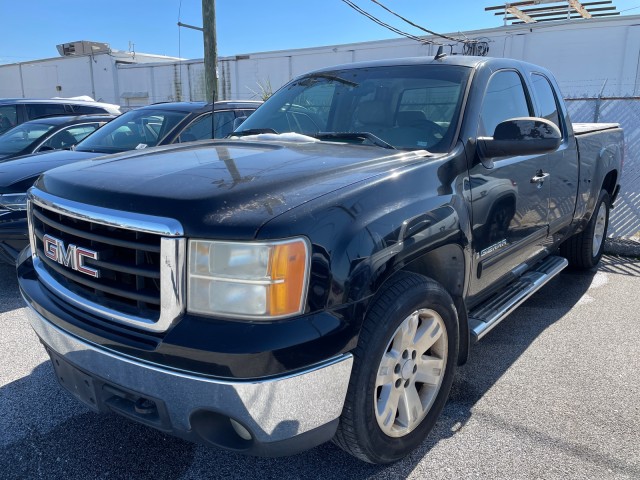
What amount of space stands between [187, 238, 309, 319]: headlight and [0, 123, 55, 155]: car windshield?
6.28 metres

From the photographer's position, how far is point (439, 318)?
2.41 m

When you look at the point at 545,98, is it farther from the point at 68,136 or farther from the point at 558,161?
the point at 68,136

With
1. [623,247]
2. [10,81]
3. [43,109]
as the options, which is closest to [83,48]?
[10,81]

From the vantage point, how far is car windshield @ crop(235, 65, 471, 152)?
2.87 metres

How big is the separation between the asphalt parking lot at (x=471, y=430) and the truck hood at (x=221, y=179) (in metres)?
1.23

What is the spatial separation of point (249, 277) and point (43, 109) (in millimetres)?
9745

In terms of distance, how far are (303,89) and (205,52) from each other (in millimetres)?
5943

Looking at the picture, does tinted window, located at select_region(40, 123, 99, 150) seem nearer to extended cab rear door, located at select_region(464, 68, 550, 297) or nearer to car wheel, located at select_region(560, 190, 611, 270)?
extended cab rear door, located at select_region(464, 68, 550, 297)

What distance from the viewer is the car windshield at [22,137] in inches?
273

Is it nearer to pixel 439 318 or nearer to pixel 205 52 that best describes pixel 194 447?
pixel 439 318

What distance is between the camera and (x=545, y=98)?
12.8ft

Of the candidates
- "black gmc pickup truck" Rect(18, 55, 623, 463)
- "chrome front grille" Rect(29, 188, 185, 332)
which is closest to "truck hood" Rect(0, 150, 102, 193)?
"black gmc pickup truck" Rect(18, 55, 623, 463)

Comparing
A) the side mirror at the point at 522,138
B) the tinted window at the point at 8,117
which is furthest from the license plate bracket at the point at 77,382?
the tinted window at the point at 8,117

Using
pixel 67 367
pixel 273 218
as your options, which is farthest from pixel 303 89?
pixel 67 367
